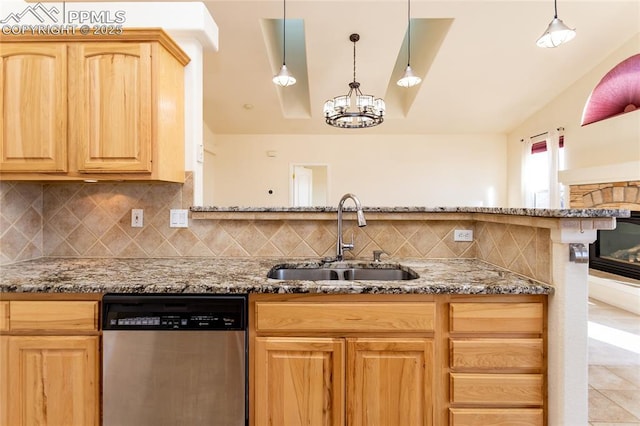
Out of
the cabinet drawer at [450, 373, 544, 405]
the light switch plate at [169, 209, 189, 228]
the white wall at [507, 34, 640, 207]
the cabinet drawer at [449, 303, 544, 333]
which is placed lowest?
the cabinet drawer at [450, 373, 544, 405]

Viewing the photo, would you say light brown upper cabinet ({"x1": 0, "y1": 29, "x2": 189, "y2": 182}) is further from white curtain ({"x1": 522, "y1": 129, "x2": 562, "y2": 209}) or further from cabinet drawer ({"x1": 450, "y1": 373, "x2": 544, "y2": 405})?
white curtain ({"x1": 522, "y1": 129, "x2": 562, "y2": 209})

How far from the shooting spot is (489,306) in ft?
4.41

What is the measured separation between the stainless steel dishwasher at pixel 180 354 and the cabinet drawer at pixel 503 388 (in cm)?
93

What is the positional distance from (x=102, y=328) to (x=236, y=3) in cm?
331

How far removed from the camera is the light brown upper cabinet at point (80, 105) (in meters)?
1.67

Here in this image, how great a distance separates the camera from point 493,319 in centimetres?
134

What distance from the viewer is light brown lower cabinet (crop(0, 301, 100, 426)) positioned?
1363mm

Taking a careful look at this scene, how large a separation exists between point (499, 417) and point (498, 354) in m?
0.26

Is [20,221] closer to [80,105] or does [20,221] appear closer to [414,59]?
[80,105]

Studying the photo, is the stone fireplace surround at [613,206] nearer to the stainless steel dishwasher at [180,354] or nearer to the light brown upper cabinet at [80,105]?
the stainless steel dishwasher at [180,354]

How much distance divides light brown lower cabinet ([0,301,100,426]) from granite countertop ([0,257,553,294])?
100 millimetres

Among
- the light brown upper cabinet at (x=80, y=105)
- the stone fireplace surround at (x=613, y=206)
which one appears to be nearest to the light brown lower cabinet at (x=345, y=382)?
the light brown upper cabinet at (x=80, y=105)

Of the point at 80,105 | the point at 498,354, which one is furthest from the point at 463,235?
the point at 80,105

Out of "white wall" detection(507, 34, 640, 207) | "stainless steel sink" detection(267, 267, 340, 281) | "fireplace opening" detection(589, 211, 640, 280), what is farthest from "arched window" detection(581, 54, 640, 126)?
"stainless steel sink" detection(267, 267, 340, 281)
